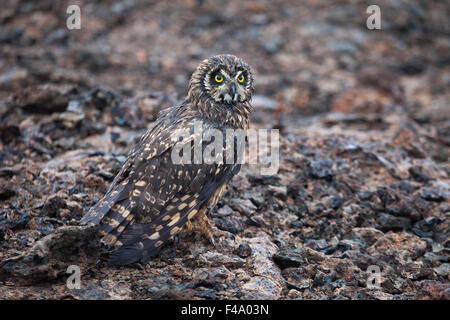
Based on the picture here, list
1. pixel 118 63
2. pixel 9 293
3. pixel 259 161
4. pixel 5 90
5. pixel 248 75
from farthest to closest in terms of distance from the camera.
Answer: pixel 118 63 → pixel 5 90 → pixel 259 161 → pixel 248 75 → pixel 9 293

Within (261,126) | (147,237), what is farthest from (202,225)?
(261,126)

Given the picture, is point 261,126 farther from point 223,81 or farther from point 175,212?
point 175,212

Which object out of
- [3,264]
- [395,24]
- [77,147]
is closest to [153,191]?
[3,264]

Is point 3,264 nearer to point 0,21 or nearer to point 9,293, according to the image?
point 9,293

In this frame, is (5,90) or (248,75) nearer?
(248,75)

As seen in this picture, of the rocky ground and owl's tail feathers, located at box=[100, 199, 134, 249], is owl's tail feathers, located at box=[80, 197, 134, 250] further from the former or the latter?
the rocky ground

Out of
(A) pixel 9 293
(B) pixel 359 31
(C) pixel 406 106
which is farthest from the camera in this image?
(B) pixel 359 31

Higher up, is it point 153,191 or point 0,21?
point 0,21
